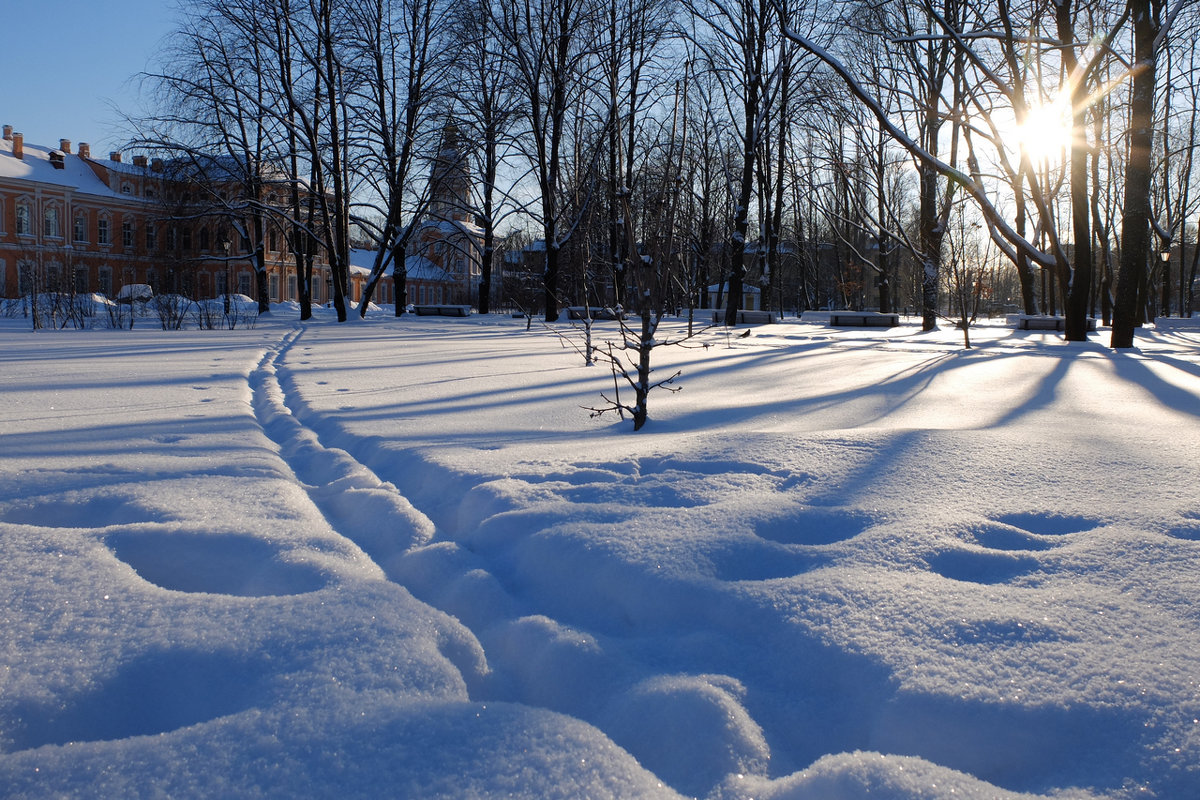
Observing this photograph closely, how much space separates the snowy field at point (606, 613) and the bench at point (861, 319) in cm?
1770

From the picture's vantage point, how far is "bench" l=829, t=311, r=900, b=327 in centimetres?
2089

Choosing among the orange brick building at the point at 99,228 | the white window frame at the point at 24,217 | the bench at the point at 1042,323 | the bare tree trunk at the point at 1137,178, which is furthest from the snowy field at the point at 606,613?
the white window frame at the point at 24,217

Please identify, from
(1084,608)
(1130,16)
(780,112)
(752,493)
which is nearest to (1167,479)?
(1084,608)

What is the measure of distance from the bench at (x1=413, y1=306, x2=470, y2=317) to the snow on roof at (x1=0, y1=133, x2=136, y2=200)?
2799 cm

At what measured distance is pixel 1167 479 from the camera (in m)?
2.64

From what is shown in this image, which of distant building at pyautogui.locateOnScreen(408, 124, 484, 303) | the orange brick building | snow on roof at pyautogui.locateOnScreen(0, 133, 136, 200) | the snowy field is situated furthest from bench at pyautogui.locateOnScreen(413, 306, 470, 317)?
snow on roof at pyautogui.locateOnScreen(0, 133, 136, 200)

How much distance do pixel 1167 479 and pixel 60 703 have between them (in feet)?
11.0

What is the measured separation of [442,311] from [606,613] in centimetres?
2336

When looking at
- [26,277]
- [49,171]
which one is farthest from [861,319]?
[49,171]

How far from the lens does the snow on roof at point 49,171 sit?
38219 millimetres

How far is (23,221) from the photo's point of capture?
3841 centimetres

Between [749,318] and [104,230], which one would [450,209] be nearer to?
[749,318]

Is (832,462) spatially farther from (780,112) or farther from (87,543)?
(780,112)

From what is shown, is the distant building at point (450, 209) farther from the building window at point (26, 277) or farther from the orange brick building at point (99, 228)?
the orange brick building at point (99, 228)
